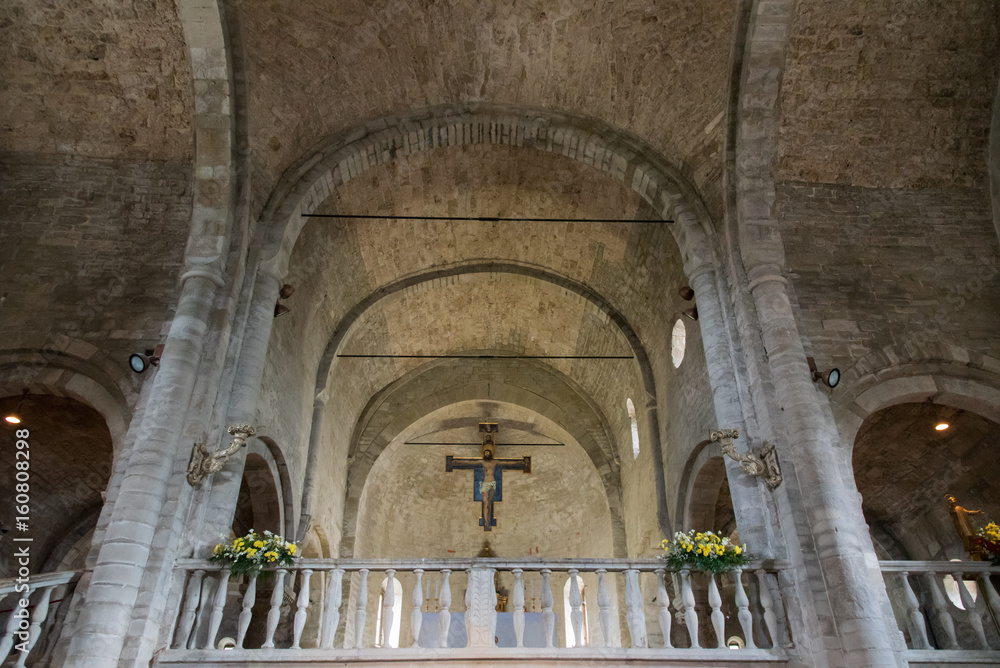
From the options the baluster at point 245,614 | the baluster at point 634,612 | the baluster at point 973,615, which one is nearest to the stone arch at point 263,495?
the baluster at point 245,614

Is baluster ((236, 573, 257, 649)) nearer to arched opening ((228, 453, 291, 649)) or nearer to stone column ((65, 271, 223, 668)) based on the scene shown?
stone column ((65, 271, 223, 668))

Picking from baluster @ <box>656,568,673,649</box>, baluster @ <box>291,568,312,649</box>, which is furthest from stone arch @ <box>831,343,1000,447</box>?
baluster @ <box>291,568,312,649</box>

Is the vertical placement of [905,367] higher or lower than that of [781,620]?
higher

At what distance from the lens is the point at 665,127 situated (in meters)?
12.1

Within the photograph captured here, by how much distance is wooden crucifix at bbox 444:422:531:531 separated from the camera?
2009 cm

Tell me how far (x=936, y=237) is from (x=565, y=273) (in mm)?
7564

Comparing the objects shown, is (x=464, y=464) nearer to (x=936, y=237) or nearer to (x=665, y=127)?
(x=665, y=127)

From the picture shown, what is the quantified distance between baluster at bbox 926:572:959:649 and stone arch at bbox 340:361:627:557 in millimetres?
9841

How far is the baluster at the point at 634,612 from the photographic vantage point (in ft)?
25.6

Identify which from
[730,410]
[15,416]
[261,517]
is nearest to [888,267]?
[730,410]

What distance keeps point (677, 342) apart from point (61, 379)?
1005 cm

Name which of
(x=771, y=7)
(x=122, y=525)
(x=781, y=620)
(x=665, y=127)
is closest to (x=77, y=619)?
(x=122, y=525)

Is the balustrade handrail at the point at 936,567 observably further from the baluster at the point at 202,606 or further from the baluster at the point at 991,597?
the baluster at the point at 202,606

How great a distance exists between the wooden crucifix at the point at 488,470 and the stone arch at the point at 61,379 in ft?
37.7
